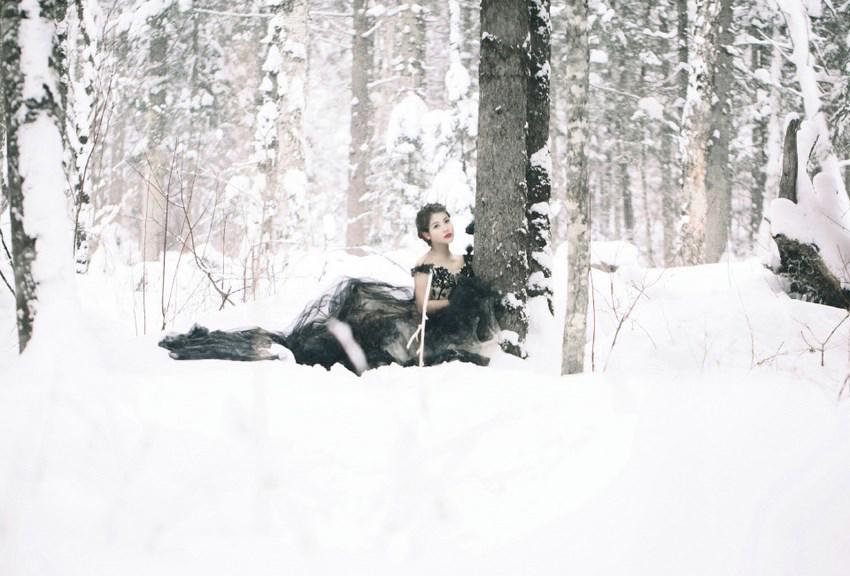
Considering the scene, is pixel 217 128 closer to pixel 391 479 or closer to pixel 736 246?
pixel 736 246

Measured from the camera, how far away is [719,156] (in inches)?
444

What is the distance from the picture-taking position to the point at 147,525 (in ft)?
4.93

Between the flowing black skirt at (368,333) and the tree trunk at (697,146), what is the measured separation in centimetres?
696

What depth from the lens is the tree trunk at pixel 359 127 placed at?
43.5ft

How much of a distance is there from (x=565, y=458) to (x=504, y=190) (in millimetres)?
2439

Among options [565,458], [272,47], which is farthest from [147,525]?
[272,47]

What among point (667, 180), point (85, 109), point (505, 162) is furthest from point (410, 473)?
point (667, 180)

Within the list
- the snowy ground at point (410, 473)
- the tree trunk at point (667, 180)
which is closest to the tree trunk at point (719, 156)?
the tree trunk at point (667, 180)

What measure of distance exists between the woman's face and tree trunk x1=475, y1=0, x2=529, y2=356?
759 mm

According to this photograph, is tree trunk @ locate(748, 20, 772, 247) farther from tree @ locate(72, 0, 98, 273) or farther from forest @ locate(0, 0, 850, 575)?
tree @ locate(72, 0, 98, 273)

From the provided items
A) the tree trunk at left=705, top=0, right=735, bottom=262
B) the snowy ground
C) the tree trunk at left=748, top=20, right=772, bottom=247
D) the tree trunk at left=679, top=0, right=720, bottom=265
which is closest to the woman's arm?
the snowy ground

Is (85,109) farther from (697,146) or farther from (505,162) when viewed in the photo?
(697,146)

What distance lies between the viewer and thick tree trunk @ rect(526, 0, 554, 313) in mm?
4223

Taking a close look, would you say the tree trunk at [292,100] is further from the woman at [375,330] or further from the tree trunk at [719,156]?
the tree trunk at [719,156]
